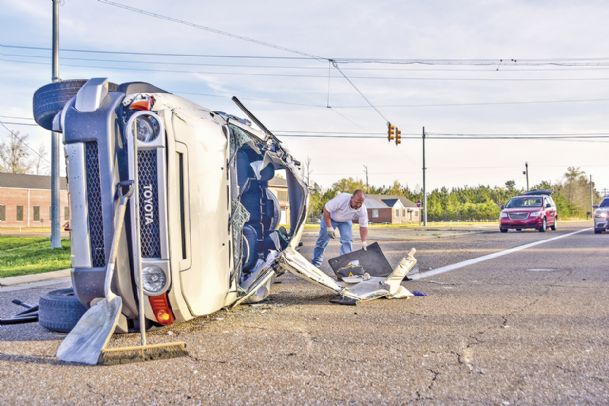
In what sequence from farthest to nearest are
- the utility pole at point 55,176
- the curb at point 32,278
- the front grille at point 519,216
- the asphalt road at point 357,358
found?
the front grille at point 519,216, the utility pole at point 55,176, the curb at point 32,278, the asphalt road at point 357,358

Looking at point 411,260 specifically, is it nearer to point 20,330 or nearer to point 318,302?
point 318,302

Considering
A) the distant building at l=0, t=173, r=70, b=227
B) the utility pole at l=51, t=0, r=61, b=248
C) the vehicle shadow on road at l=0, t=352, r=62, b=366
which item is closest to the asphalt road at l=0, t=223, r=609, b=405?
the vehicle shadow on road at l=0, t=352, r=62, b=366

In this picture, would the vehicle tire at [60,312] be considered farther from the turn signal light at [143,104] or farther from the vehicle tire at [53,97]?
the turn signal light at [143,104]

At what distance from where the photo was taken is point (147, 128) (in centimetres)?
473

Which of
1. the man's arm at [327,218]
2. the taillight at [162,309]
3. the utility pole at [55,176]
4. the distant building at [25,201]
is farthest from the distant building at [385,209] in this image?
the taillight at [162,309]

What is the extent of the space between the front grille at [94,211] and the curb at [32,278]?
5.91m

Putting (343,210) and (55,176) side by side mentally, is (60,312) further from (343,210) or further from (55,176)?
(55,176)

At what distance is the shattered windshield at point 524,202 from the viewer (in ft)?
100

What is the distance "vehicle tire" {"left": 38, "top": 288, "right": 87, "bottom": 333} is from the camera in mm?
5258

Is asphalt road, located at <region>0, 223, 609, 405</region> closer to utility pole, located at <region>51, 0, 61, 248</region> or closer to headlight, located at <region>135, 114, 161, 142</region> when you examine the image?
headlight, located at <region>135, 114, 161, 142</region>

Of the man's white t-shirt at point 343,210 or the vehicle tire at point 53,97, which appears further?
the man's white t-shirt at point 343,210

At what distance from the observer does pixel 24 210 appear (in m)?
61.6

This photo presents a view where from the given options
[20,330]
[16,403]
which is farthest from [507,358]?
[20,330]

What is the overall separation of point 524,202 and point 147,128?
1146 inches
